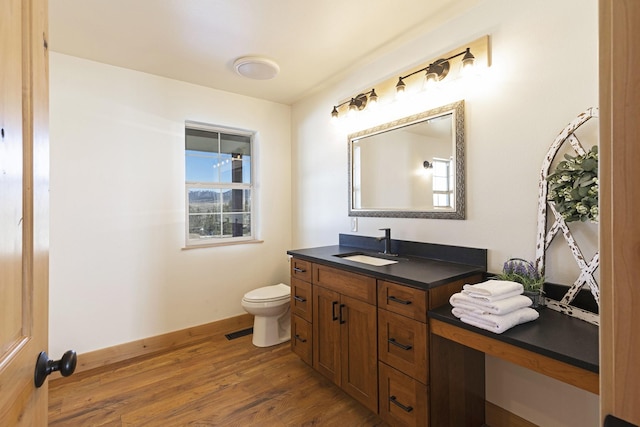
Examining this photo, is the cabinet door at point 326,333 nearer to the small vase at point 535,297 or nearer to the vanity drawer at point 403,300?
the vanity drawer at point 403,300

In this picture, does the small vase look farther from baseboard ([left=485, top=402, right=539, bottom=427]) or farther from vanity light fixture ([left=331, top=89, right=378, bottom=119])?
vanity light fixture ([left=331, top=89, right=378, bottom=119])

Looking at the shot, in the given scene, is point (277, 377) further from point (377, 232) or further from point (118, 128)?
point (118, 128)

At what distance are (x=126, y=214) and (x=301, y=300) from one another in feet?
5.49

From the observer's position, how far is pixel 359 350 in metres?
1.81

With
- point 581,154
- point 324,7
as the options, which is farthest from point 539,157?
point 324,7

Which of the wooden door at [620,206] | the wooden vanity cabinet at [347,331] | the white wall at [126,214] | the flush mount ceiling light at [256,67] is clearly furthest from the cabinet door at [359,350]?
the flush mount ceiling light at [256,67]

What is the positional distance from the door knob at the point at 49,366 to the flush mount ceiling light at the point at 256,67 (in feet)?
7.48

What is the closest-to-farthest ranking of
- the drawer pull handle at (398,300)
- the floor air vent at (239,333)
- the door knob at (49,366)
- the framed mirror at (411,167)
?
the door knob at (49,366), the drawer pull handle at (398,300), the framed mirror at (411,167), the floor air vent at (239,333)

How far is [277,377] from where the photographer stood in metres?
2.24

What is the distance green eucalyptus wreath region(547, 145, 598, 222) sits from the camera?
1.26 meters

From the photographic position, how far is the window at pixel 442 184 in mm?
1950

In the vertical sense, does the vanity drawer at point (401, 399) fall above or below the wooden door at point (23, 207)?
below

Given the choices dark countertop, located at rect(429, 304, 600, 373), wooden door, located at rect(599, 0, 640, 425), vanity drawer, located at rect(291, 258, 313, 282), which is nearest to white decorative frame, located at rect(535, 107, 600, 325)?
dark countertop, located at rect(429, 304, 600, 373)

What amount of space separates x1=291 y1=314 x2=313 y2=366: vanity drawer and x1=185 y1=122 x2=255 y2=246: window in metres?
1.24
